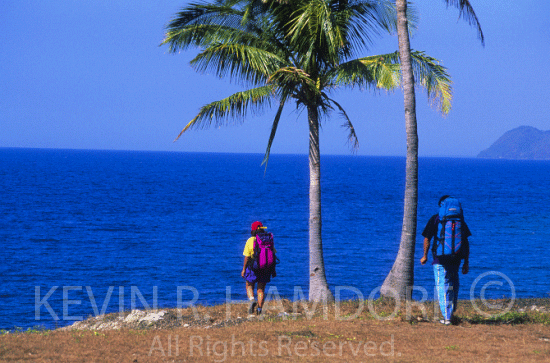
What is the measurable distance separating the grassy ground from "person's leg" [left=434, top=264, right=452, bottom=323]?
0.25 metres

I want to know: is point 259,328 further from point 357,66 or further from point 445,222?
point 357,66

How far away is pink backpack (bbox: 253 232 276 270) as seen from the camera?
938 centimetres

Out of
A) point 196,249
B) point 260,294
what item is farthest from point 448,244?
point 196,249

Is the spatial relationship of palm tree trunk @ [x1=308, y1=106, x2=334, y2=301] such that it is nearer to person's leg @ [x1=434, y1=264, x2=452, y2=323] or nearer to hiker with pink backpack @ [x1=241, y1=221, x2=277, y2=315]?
hiker with pink backpack @ [x1=241, y1=221, x2=277, y2=315]

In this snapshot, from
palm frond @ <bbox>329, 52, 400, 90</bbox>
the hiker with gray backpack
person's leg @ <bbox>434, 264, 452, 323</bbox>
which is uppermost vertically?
palm frond @ <bbox>329, 52, 400, 90</bbox>

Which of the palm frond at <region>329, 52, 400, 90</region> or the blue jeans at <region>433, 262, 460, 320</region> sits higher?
the palm frond at <region>329, 52, 400, 90</region>

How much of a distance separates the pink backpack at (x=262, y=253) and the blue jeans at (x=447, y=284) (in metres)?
2.96

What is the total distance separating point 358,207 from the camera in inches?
2402

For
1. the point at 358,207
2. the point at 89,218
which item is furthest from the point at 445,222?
the point at 358,207

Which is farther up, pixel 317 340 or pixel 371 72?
pixel 371 72

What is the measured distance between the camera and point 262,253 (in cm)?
940

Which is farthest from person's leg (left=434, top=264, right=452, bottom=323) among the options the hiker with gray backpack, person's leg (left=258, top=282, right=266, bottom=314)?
person's leg (left=258, top=282, right=266, bottom=314)

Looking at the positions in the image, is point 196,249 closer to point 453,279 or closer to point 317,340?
point 453,279

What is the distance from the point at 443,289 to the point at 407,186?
2.98 m
